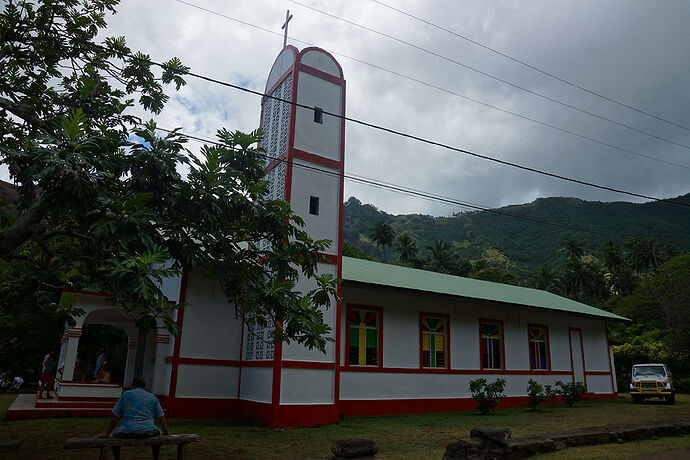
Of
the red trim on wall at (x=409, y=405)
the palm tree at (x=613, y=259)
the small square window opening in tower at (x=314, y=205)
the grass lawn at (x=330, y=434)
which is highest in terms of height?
the palm tree at (x=613, y=259)

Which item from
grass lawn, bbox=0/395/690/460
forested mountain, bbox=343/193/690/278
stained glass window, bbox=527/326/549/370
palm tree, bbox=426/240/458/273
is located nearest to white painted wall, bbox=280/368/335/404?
grass lawn, bbox=0/395/690/460

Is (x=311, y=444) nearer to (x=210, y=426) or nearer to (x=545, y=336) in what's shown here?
(x=210, y=426)

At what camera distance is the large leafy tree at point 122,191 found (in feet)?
22.4

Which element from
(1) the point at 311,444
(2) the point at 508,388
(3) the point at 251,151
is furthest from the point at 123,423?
(2) the point at 508,388

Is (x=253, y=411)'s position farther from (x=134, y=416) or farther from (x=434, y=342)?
(x=434, y=342)

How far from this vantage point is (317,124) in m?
15.4

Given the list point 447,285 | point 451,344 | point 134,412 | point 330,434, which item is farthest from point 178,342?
point 447,285

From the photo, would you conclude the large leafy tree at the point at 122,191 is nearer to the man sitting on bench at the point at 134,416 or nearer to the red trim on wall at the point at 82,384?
the man sitting on bench at the point at 134,416

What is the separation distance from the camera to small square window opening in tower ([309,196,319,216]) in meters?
14.7

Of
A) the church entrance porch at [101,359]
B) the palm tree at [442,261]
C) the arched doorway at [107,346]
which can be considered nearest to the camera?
the church entrance porch at [101,359]

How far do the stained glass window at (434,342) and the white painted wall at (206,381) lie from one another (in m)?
7.10

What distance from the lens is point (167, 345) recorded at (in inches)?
590

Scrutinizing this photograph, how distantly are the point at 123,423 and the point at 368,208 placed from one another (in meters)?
107

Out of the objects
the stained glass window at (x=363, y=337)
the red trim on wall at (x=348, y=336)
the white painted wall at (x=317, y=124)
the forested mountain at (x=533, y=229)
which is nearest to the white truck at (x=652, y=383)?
the red trim on wall at (x=348, y=336)
